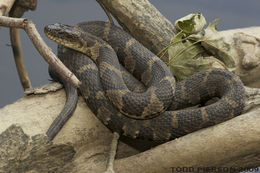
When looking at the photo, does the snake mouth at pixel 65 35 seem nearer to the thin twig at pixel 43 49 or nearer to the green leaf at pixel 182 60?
the thin twig at pixel 43 49

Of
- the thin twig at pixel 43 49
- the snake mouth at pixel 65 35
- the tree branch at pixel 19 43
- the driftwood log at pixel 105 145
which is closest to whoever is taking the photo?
the thin twig at pixel 43 49

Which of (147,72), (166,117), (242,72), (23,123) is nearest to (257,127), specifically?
(166,117)

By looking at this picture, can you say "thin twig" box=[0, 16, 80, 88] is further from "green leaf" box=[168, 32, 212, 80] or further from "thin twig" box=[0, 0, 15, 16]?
"green leaf" box=[168, 32, 212, 80]

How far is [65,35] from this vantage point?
3.55 metres

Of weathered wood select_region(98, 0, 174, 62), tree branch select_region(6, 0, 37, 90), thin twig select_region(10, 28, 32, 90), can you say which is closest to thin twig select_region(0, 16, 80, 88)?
weathered wood select_region(98, 0, 174, 62)

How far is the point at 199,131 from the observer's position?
10.3 ft

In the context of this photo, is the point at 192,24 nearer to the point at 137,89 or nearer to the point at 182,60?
the point at 182,60

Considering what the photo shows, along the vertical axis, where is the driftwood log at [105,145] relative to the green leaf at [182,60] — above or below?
below

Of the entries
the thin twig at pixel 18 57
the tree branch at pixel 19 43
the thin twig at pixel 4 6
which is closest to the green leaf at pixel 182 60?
the thin twig at pixel 4 6

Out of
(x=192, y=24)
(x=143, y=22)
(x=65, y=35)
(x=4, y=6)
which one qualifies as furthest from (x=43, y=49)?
(x=192, y=24)

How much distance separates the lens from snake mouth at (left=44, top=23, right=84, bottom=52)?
3508 mm

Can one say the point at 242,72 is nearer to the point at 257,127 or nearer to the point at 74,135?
the point at 257,127

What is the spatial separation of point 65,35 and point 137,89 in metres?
1.00

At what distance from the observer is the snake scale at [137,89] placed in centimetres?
316
